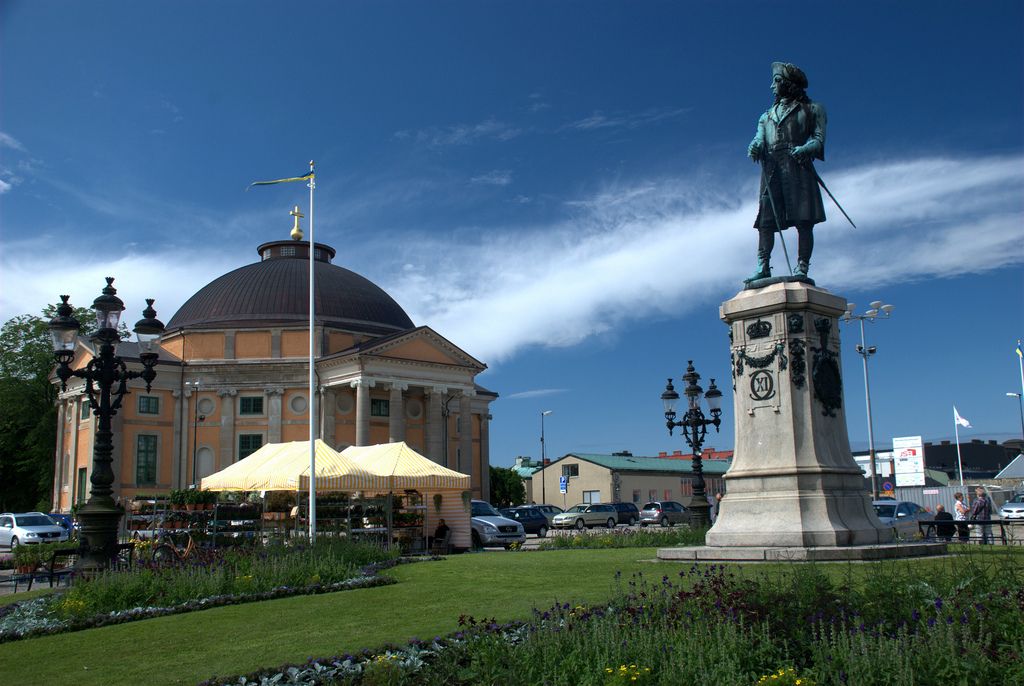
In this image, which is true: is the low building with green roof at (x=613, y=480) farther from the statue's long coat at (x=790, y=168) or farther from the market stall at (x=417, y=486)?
the statue's long coat at (x=790, y=168)

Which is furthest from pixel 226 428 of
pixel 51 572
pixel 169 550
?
pixel 51 572

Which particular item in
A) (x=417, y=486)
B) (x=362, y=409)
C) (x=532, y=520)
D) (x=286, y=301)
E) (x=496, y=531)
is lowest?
(x=532, y=520)

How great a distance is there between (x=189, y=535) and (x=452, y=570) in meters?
9.76

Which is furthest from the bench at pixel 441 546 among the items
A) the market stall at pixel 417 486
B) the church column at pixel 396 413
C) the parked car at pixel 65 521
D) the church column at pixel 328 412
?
the church column at pixel 328 412

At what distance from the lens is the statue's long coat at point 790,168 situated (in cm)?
1497

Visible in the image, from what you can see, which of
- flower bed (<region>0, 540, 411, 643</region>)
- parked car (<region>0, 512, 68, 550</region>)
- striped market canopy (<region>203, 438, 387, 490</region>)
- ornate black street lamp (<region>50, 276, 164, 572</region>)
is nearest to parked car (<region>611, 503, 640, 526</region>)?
parked car (<region>0, 512, 68, 550</region>)

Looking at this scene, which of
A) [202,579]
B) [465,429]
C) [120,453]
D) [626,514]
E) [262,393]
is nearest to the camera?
[202,579]

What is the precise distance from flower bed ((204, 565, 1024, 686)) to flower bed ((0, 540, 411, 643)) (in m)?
5.26

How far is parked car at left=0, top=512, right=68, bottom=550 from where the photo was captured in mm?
36000

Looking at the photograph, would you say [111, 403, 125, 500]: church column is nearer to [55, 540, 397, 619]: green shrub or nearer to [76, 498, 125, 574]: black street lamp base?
[76, 498, 125, 574]: black street lamp base

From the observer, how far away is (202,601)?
12.2 meters

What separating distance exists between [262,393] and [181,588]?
51.6 m

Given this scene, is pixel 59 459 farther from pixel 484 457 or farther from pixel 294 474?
pixel 294 474

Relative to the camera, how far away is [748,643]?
6.64 metres
